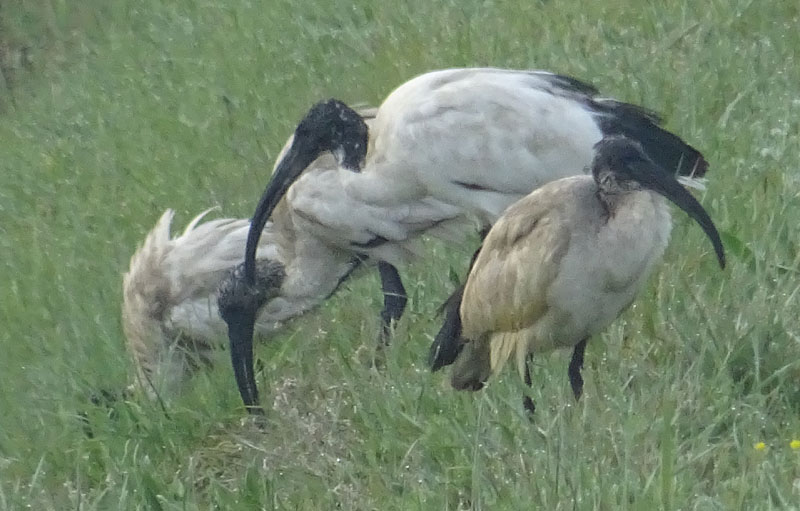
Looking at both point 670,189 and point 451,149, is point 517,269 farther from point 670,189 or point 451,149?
point 451,149

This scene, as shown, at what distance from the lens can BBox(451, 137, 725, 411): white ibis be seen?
12.3ft

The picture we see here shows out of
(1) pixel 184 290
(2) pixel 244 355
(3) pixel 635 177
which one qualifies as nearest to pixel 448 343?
(3) pixel 635 177

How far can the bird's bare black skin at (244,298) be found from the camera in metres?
5.40

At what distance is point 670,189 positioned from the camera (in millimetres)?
3660

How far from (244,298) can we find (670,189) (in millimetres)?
2238

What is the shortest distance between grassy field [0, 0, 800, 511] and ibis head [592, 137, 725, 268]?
0.41m

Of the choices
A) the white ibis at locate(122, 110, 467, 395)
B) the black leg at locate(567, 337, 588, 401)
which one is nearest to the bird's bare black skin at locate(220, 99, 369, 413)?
the white ibis at locate(122, 110, 467, 395)

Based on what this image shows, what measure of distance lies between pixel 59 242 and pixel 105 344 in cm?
187

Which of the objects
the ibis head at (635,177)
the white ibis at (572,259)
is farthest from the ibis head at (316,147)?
the ibis head at (635,177)

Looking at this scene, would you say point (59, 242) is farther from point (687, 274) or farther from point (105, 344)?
point (687, 274)

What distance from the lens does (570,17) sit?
7648 millimetres

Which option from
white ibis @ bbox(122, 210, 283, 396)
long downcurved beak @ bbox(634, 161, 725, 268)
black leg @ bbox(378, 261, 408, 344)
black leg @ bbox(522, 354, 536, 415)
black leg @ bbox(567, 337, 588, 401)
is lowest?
white ibis @ bbox(122, 210, 283, 396)

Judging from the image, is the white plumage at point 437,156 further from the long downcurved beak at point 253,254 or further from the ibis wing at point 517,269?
the ibis wing at point 517,269

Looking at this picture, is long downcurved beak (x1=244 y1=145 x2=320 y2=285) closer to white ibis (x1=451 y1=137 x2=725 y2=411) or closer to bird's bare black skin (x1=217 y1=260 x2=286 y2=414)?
bird's bare black skin (x1=217 y1=260 x2=286 y2=414)
